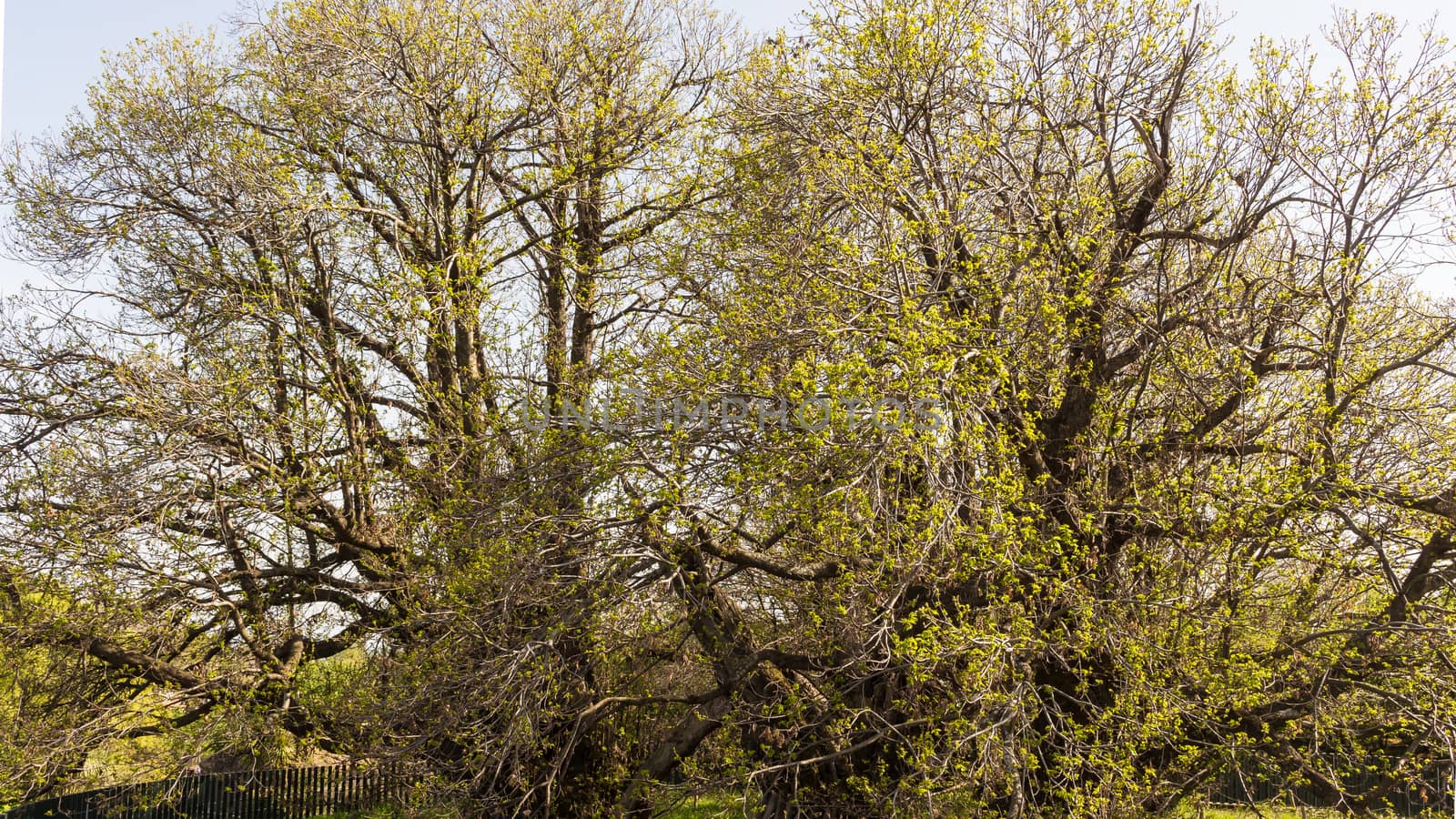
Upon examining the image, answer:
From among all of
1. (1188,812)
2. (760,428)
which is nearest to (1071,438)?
(760,428)

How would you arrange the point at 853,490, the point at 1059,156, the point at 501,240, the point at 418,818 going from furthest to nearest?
the point at 501,240
the point at 1059,156
the point at 418,818
the point at 853,490

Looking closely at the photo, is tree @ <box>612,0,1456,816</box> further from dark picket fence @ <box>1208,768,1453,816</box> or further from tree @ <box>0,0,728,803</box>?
tree @ <box>0,0,728,803</box>

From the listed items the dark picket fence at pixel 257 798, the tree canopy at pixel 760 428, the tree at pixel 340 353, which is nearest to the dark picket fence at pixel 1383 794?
the tree canopy at pixel 760 428

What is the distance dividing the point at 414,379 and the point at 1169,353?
24.8 ft

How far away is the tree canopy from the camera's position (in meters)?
7.85

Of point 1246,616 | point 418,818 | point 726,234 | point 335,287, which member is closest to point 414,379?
point 335,287

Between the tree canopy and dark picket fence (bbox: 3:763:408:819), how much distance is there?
3.14m

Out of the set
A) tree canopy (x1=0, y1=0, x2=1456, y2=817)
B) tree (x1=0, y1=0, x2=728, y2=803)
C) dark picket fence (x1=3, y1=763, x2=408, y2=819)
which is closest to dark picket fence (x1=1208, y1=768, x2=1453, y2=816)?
tree canopy (x1=0, y1=0, x2=1456, y2=817)

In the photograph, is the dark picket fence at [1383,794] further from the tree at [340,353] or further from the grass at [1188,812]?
the tree at [340,353]

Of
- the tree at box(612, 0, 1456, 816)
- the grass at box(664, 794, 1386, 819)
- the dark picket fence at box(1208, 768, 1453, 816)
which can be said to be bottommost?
the grass at box(664, 794, 1386, 819)

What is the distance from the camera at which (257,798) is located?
1576 cm

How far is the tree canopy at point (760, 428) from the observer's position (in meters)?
7.85

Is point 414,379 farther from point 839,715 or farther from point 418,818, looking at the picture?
point 839,715

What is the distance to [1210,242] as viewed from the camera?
8.80 meters
